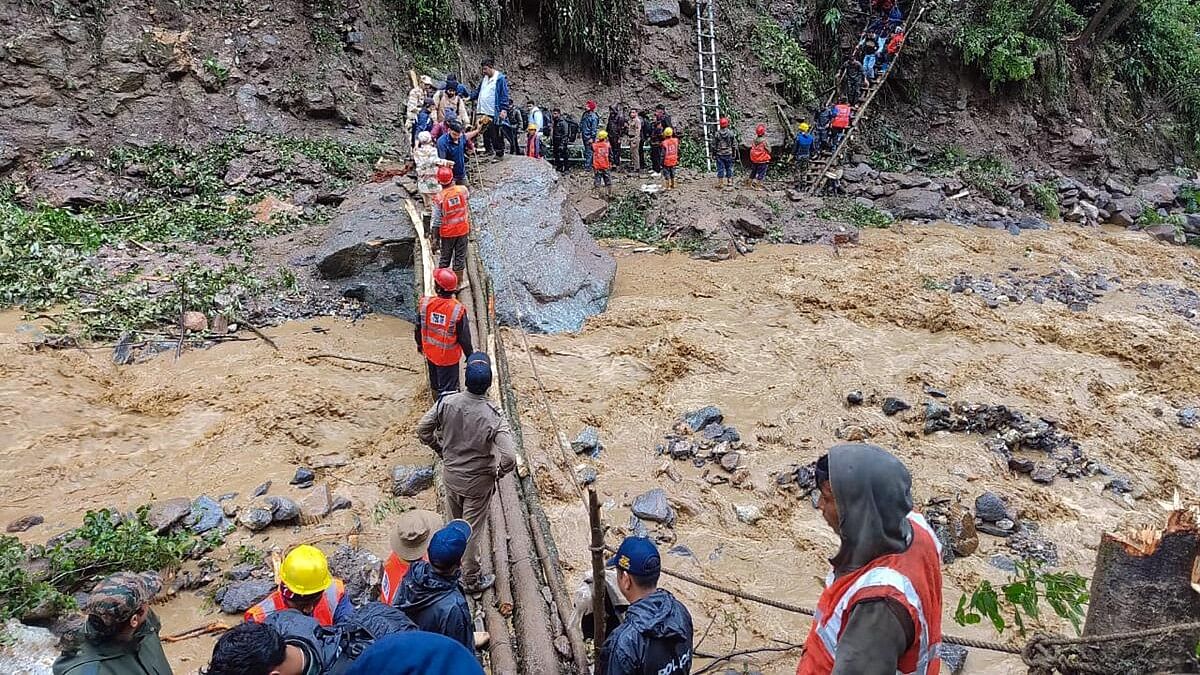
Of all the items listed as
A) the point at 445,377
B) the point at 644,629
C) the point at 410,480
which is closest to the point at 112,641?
the point at 644,629

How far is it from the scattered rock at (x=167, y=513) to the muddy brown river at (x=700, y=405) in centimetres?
42

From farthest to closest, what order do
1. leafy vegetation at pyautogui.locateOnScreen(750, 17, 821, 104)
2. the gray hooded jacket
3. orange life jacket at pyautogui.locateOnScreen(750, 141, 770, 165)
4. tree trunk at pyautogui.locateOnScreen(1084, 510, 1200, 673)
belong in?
leafy vegetation at pyautogui.locateOnScreen(750, 17, 821, 104)
orange life jacket at pyautogui.locateOnScreen(750, 141, 770, 165)
tree trunk at pyautogui.locateOnScreen(1084, 510, 1200, 673)
the gray hooded jacket

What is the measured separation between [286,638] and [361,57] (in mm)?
13579

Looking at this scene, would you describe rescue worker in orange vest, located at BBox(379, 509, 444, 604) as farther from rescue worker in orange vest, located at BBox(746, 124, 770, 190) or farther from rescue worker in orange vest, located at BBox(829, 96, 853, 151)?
rescue worker in orange vest, located at BBox(829, 96, 853, 151)

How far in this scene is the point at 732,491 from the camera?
6.14 metres

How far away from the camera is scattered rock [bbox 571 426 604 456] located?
6.71 metres

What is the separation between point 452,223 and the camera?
7.53m

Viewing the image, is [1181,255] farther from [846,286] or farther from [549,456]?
[549,456]

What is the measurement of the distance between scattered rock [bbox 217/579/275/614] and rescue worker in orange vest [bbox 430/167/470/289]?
3628mm

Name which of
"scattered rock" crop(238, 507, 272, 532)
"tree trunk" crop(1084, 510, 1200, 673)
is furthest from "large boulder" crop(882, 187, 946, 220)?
"tree trunk" crop(1084, 510, 1200, 673)

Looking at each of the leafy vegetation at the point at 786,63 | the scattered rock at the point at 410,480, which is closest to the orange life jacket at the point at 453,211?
the scattered rock at the point at 410,480

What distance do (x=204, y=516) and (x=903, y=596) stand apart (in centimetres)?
490

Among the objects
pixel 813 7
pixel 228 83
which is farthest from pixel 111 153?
pixel 813 7

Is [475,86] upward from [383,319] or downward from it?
upward
